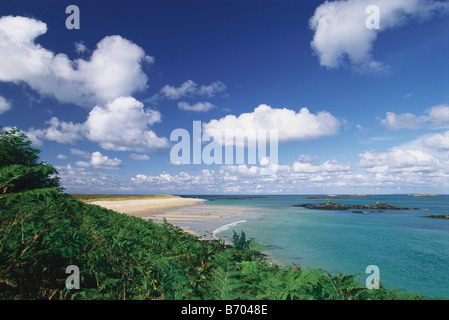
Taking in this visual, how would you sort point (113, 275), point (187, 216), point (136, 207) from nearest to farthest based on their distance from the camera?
1. point (113, 275)
2. point (187, 216)
3. point (136, 207)

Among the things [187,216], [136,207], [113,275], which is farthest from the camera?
[136,207]

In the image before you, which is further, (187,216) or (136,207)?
(136,207)

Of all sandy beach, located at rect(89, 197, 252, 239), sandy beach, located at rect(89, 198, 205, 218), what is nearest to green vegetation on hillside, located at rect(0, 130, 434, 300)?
sandy beach, located at rect(89, 197, 252, 239)

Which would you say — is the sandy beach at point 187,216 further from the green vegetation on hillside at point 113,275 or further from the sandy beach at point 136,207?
the green vegetation on hillside at point 113,275

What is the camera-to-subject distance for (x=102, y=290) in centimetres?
292

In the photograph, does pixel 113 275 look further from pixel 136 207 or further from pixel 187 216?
pixel 136 207

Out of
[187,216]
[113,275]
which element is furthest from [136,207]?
[113,275]

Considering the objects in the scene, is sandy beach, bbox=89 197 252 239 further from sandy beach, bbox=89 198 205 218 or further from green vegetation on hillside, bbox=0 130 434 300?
green vegetation on hillside, bbox=0 130 434 300

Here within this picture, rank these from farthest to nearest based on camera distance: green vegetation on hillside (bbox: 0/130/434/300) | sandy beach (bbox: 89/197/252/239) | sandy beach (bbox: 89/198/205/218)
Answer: sandy beach (bbox: 89/198/205/218), sandy beach (bbox: 89/197/252/239), green vegetation on hillside (bbox: 0/130/434/300)

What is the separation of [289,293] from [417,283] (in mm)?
17175
